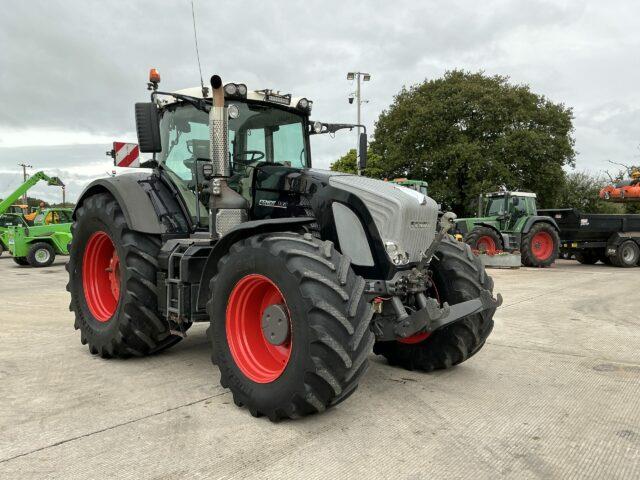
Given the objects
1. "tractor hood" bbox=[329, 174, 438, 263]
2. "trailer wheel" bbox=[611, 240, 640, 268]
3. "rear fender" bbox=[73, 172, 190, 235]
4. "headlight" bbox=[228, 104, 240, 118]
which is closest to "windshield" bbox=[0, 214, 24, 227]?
"rear fender" bbox=[73, 172, 190, 235]

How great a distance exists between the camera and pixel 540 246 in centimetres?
1641

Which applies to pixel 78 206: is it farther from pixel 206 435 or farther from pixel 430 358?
pixel 430 358

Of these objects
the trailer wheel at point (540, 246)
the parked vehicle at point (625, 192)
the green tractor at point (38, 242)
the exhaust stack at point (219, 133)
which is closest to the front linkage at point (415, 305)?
the exhaust stack at point (219, 133)

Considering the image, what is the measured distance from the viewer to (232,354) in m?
3.57

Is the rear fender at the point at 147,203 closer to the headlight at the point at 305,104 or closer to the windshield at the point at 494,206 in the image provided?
the headlight at the point at 305,104

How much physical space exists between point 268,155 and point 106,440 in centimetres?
271

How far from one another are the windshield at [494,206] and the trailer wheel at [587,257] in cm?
317

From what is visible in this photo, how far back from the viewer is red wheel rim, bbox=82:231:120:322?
5145 mm

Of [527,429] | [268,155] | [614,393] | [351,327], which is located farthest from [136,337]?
[614,393]

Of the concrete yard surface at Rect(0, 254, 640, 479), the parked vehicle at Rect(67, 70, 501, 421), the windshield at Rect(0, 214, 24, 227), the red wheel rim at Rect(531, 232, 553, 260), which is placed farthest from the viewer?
the windshield at Rect(0, 214, 24, 227)

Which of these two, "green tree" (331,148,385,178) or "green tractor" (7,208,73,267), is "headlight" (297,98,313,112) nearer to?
"green tractor" (7,208,73,267)

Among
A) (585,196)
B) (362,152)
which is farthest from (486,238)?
(585,196)

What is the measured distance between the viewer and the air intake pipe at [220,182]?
396 cm

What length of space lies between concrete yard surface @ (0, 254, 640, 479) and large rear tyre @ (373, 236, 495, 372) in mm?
176
